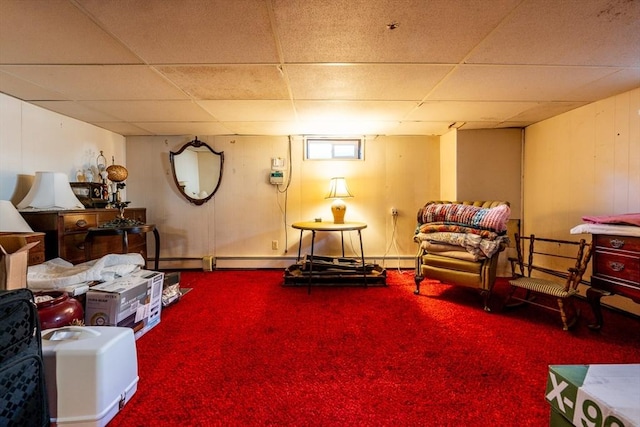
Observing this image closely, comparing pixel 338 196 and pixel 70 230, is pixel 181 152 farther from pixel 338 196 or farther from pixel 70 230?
pixel 338 196

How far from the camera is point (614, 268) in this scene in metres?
1.80

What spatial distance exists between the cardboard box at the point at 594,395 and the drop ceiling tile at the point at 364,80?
1737 mm

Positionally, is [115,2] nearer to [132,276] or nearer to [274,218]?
[132,276]

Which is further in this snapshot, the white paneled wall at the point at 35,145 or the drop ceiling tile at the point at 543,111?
the drop ceiling tile at the point at 543,111

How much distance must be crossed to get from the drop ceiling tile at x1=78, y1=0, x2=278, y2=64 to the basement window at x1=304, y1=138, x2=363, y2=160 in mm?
2005

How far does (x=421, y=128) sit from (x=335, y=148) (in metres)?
1.11

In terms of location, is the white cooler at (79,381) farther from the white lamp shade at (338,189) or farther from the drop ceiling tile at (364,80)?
the white lamp shade at (338,189)

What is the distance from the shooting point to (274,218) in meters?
3.70

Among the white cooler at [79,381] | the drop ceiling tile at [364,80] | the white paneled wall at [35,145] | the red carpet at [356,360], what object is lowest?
the red carpet at [356,360]

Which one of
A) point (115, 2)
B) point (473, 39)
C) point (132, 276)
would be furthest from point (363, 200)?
point (115, 2)

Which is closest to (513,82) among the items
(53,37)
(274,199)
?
(274,199)

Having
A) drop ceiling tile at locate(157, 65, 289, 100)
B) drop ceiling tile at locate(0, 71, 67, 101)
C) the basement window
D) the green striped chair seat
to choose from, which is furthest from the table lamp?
drop ceiling tile at locate(0, 71, 67, 101)

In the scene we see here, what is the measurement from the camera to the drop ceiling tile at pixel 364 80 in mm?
1799

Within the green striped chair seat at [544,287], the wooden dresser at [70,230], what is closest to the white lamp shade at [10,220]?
the wooden dresser at [70,230]
